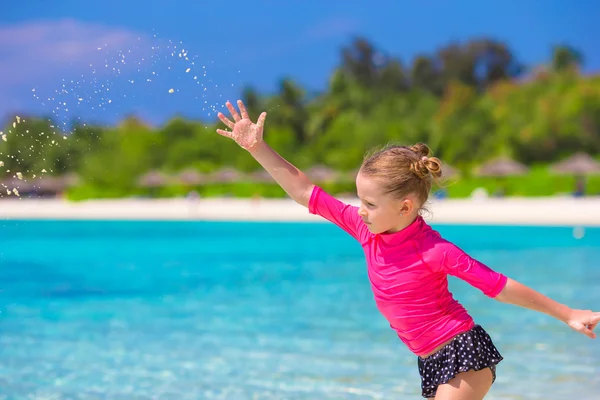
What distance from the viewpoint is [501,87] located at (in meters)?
52.6

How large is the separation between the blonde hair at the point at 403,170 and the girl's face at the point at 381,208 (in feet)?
0.07

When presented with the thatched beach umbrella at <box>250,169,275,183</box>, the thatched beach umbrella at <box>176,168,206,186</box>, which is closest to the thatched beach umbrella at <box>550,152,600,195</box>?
the thatched beach umbrella at <box>250,169,275,183</box>

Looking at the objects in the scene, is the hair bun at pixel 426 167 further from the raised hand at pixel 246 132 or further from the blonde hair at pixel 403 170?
the raised hand at pixel 246 132

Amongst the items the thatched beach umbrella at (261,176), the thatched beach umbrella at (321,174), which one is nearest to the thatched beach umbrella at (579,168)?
the thatched beach umbrella at (321,174)

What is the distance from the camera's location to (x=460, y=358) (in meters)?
2.64

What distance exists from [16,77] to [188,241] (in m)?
14.5

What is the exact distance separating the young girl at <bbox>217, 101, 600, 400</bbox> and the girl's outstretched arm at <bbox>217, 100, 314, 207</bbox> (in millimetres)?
320

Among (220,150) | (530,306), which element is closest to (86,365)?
(530,306)

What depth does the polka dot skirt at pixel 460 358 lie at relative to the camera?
2637mm

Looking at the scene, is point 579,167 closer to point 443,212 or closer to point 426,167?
point 443,212

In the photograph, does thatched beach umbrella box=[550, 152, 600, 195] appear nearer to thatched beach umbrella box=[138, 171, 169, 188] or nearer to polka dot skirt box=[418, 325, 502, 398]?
thatched beach umbrella box=[138, 171, 169, 188]

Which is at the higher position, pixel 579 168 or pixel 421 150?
pixel 579 168

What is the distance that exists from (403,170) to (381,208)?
0.15m

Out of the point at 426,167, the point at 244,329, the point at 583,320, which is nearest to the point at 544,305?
the point at 583,320
